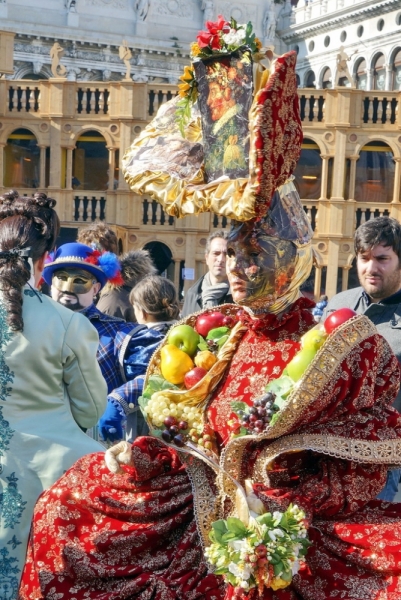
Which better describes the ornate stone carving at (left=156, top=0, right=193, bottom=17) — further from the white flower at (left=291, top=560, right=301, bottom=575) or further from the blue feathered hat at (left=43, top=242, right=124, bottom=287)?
the white flower at (left=291, top=560, right=301, bottom=575)

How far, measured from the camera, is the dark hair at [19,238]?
3.75 meters

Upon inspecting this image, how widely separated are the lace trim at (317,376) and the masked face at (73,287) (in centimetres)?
202

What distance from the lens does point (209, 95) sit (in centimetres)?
382

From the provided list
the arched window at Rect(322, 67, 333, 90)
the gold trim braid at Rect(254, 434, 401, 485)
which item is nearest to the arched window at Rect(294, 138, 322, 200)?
the gold trim braid at Rect(254, 434, 401, 485)

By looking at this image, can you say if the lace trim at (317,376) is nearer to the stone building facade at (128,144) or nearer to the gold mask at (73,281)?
the gold mask at (73,281)

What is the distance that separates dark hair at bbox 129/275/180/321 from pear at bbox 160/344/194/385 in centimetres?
155

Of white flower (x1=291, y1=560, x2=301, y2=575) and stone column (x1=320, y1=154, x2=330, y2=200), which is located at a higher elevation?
stone column (x1=320, y1=154, x2=330, y2=200)

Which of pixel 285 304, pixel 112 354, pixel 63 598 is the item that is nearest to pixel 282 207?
pixel 285 304

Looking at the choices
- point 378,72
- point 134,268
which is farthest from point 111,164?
point 378,72

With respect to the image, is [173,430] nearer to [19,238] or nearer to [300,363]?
[300,363]

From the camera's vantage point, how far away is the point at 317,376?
11.4 feet

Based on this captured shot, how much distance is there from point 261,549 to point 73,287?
247cm

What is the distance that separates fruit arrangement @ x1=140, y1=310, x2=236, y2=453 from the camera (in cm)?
385

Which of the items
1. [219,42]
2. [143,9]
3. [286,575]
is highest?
[143,9]
